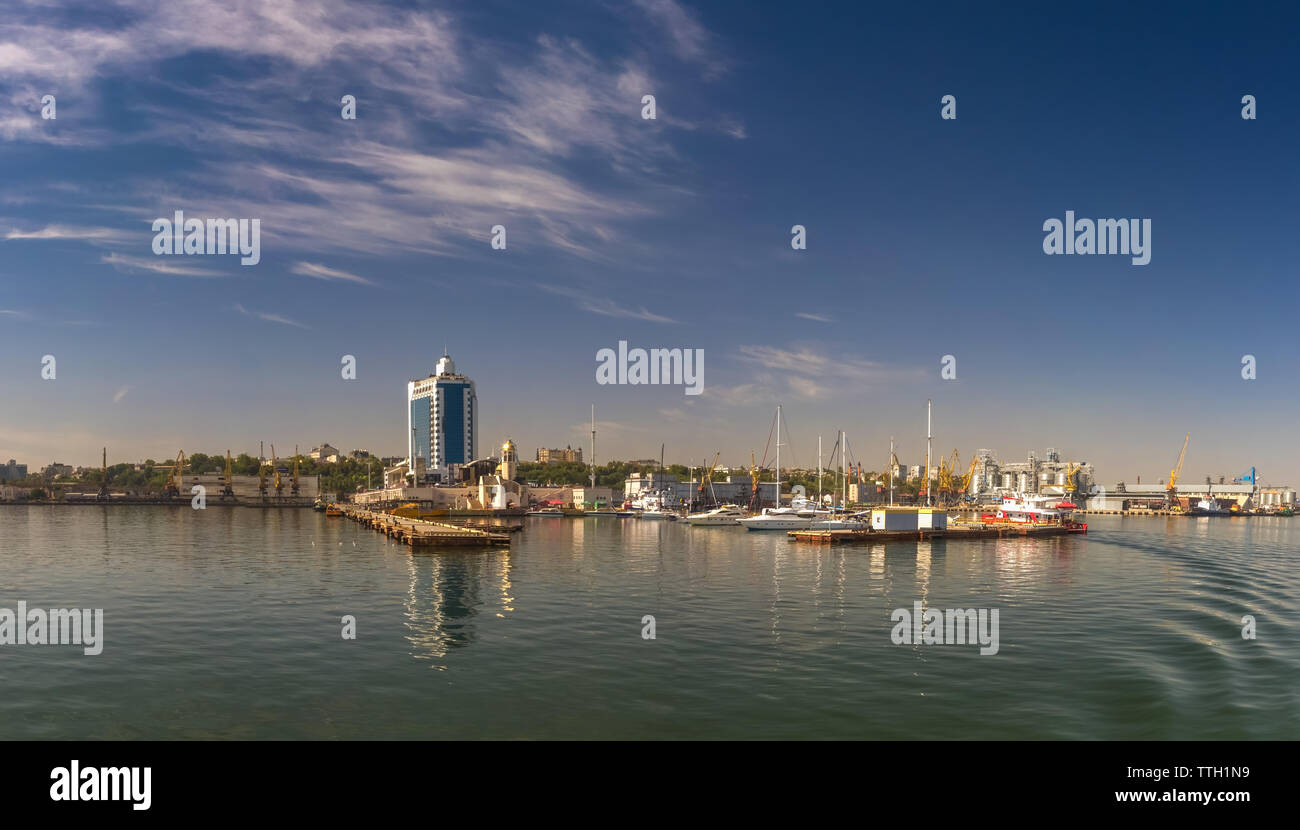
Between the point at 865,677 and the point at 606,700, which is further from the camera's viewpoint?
the point at 865,677

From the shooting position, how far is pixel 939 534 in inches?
4136

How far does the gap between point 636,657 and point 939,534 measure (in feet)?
279

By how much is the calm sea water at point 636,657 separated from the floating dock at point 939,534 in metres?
31.9

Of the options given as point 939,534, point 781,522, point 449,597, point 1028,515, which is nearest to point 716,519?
point 781,522

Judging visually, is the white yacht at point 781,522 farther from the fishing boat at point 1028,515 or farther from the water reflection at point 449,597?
the water reflection at point 449,597

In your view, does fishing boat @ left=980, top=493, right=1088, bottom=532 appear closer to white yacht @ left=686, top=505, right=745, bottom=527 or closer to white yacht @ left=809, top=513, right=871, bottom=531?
white yacht @ left=809, top=513, right=871, bottom=531

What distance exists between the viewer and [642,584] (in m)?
55.0

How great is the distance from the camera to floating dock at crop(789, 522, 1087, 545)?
322 feet

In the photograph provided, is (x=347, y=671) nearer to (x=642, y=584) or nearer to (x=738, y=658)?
(x=738, y=658)

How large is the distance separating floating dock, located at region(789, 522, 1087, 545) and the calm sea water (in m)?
31.9

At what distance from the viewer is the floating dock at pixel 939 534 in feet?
322
